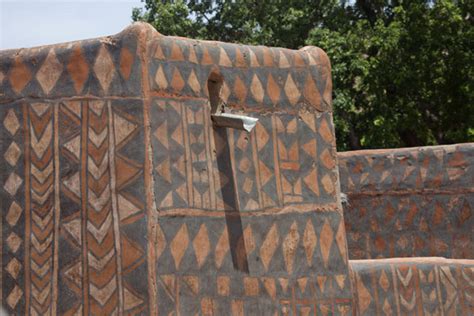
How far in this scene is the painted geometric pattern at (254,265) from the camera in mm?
5766

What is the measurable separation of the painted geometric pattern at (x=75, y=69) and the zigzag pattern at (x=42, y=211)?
15cm

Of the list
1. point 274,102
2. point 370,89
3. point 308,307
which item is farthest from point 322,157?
point 370,89

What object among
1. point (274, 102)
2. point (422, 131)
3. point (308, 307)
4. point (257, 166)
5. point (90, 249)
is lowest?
point (308, 307)

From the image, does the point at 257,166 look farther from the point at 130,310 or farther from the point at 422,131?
the point at 422,131

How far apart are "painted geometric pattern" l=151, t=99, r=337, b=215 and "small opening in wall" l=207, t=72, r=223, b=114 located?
0.29 feet

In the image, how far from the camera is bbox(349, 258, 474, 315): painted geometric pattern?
730 cm

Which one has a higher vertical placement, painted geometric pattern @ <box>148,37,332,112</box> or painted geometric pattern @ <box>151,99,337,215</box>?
painted geometric pattern @ <box>148,37,332,112</box>

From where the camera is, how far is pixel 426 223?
388 inches

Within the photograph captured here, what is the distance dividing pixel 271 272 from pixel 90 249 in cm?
124

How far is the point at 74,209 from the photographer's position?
5.70 m

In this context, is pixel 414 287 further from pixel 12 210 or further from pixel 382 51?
pixel 382 51

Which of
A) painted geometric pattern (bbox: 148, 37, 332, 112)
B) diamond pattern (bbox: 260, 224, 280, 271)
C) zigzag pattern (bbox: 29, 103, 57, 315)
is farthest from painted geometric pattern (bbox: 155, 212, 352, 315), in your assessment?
painted geometric pattern (bbox: 148, 37, 332, 112)

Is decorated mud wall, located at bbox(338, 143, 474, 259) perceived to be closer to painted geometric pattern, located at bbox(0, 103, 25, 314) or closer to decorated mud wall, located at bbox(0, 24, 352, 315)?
decorated mud wall, located at bbox(0, 24, 352, 315)

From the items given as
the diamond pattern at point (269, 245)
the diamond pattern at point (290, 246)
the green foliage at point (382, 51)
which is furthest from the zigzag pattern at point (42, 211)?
the green foliage at point (382, 51)
